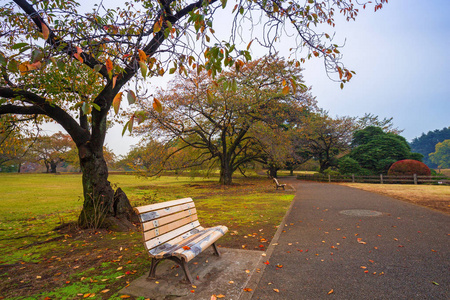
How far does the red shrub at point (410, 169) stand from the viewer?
69.6 ft

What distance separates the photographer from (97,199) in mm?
6637

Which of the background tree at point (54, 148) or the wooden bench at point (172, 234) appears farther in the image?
the background tree at point (54, 148)

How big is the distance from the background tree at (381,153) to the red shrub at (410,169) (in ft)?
12.6

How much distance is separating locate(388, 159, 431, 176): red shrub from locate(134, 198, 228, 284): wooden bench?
23.0 m

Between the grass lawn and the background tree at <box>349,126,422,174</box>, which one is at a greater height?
the background tree at <box>349,126,422,174</box>

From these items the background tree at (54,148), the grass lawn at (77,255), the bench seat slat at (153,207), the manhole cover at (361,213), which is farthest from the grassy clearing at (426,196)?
the background tree at (54,148)

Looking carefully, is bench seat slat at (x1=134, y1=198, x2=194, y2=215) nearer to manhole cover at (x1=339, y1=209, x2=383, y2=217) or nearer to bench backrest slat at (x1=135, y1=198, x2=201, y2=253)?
bench backrest slat at (x1=135, y1=198, x2=201, y2=253)

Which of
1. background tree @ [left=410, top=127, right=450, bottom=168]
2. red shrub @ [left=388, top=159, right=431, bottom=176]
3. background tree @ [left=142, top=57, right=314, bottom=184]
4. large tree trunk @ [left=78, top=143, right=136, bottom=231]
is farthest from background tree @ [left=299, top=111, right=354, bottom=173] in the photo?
background tree @ [left=410, top=127, right=450, bottom=168]

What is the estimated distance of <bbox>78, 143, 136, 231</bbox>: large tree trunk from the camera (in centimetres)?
657

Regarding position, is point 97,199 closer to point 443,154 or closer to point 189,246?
point 189,246

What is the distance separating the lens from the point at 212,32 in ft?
10.6

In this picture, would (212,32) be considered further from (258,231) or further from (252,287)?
(258,231)

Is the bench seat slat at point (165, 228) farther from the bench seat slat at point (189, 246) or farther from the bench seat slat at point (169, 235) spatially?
the bench seat slat at point (189, 246)

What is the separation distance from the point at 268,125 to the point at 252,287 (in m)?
17.8
